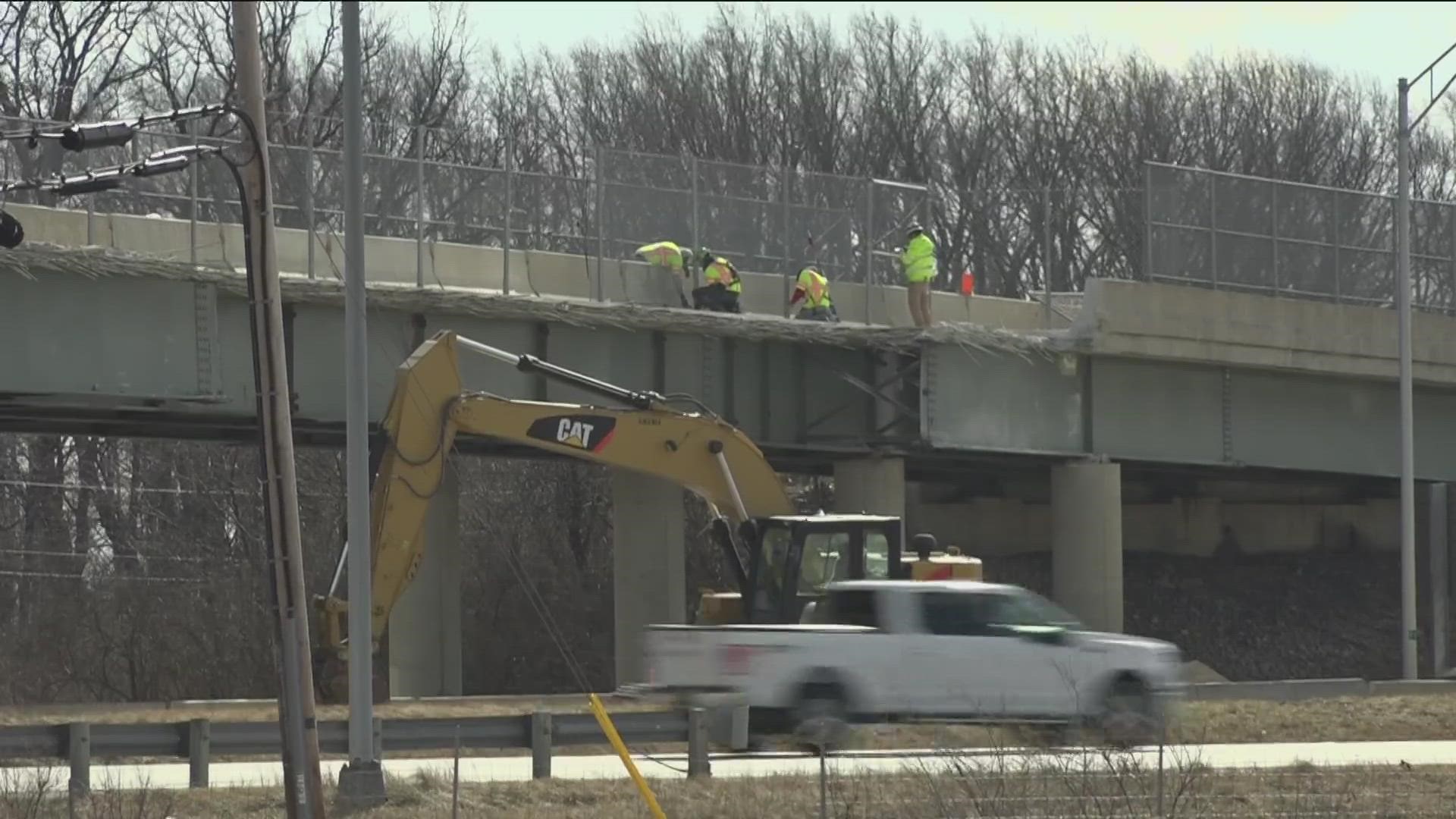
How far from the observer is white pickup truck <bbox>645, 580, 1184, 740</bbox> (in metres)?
24.7

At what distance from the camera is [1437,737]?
30359 mm

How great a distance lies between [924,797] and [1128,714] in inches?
269

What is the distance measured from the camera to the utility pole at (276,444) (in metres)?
18.5

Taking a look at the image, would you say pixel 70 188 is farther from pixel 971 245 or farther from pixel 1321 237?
pixel 971 245

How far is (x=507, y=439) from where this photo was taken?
31484 mm

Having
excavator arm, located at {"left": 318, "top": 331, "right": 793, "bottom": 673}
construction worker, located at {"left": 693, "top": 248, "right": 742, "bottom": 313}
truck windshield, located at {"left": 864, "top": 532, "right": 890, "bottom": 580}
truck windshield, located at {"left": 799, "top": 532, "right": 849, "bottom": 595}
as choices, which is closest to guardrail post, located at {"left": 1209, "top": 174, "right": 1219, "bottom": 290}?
construction worker, located at {"left": 693, "top": 248, "right": 742, "bottom": 313}

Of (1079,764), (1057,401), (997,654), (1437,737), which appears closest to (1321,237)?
(1057,401)

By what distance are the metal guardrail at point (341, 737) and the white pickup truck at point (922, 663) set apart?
3.99 ft

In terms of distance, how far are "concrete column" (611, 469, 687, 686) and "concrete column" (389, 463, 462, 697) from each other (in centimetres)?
285

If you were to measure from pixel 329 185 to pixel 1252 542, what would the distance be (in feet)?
104

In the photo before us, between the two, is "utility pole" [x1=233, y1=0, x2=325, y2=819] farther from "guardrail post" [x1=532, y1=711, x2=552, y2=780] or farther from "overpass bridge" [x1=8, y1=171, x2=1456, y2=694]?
"overpass bridge" [x1=8, y1=171, x2=1456, y2=694]

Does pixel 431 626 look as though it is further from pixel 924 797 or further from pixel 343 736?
pixel 924 797

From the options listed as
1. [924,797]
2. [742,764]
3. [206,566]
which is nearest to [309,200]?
[742,764]

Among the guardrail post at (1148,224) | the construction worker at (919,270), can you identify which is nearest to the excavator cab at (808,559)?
the construction worker at (919,270)
